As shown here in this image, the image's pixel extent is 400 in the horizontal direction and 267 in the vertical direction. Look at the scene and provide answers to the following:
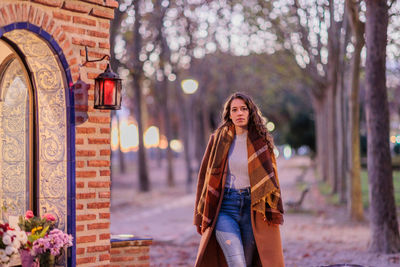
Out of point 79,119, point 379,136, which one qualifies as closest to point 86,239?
point 79,119

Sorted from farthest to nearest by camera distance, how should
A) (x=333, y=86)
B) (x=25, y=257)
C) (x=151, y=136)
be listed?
(x=151, y=136)
(x=333, y=86)
(x=25, y=257)

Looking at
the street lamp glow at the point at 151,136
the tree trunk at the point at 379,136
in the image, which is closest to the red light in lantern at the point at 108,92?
the tree trunk at the point at 379,136

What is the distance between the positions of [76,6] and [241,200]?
8.59 feet

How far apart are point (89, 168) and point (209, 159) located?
1468 millimetres

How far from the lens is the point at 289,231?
1401 centimetres

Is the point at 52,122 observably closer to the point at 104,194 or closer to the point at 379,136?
the point at 104,194

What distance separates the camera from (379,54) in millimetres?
9617

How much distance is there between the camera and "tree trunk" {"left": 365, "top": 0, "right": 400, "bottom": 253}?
31.6ft

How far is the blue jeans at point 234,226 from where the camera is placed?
5.22m

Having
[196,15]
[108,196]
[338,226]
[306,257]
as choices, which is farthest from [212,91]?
[108,196]

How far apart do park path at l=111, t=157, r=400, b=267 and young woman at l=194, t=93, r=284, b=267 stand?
4.18 metres

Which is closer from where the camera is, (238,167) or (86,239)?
(238,167)

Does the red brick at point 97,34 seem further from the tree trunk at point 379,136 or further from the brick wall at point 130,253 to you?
the tree trunk at point 379,136

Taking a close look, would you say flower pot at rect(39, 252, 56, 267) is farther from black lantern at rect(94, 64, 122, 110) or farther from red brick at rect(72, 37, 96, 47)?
red brick at rect(72, 37, 96, 47)
